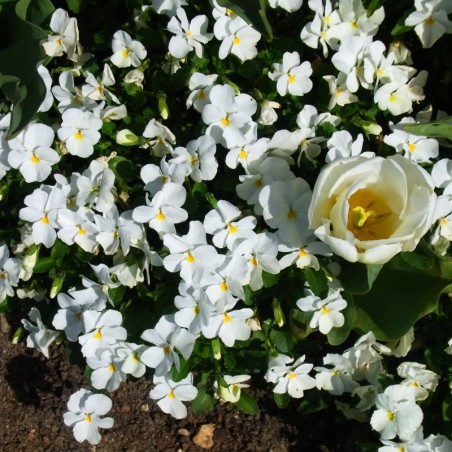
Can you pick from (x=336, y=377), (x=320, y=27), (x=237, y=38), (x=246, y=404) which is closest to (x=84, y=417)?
(x=246, y=404)

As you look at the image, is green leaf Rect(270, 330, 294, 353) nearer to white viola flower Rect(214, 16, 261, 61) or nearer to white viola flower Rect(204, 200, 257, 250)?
white viola flower Rect(204, 200, 257, 250)

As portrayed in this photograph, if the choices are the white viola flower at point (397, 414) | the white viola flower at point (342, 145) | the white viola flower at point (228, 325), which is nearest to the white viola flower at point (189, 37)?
the white viola flower at point (342, 145)

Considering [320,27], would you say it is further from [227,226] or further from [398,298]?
[398,298]

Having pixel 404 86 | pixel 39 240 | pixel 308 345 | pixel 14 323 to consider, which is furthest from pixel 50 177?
pixel 404 86

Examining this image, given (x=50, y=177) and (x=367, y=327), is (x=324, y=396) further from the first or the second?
(x=50, y=177)

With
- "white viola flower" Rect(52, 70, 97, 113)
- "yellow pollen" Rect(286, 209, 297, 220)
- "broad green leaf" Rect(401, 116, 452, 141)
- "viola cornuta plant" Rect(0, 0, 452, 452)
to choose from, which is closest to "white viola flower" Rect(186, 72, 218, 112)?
"viola cornuta plant" Rect(0, 0, 452, 452)

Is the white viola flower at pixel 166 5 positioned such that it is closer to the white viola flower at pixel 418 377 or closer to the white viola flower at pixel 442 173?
the white viola flower at pixel 442 173
